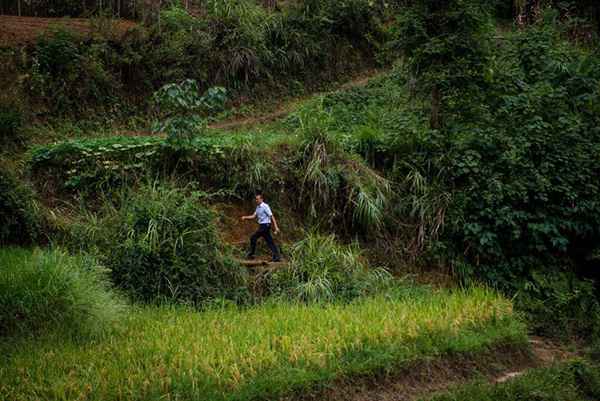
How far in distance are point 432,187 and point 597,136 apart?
3.92m

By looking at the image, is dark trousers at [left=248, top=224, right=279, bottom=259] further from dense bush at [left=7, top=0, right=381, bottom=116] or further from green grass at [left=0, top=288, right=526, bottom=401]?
dense bush at [left=7, top=0, right=381, bottom=116]

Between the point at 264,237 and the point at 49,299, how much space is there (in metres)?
4.45

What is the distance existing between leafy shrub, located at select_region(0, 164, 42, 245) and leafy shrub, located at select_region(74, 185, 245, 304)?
2.38ft

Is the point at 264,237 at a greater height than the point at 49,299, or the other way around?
the point at 49,299

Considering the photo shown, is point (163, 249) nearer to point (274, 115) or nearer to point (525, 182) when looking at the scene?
point (525, 182)

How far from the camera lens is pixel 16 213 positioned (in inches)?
383

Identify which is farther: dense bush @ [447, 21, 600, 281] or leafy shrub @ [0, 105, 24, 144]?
dense bush @ [447, 21, 600, 281]

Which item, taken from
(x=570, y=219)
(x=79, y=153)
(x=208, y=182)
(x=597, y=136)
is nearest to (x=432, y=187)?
(x=570, y=219)

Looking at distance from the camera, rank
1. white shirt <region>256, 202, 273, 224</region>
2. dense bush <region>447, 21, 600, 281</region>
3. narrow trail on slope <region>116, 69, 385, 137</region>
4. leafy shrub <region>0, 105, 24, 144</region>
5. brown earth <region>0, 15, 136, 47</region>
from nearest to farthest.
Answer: white shirt <region>256, 202, 273, 224</region>
leafy shrub <region>0, 105, 24, 144</region>
dense bush <region>447, 21, 600, 281</region>
brown earth <region>0, 15, 136, 47</region>
narrow trail on slope <region>116, 69, 385, 137</region>

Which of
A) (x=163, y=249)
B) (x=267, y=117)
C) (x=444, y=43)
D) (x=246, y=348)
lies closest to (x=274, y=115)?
(x=267, y=117)

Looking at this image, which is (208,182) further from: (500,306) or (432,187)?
(500,306)

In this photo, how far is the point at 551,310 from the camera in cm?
1156

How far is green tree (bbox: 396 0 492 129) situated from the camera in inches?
523

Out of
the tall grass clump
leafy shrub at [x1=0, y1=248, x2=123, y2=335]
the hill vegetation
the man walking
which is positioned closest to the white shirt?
the man walking
